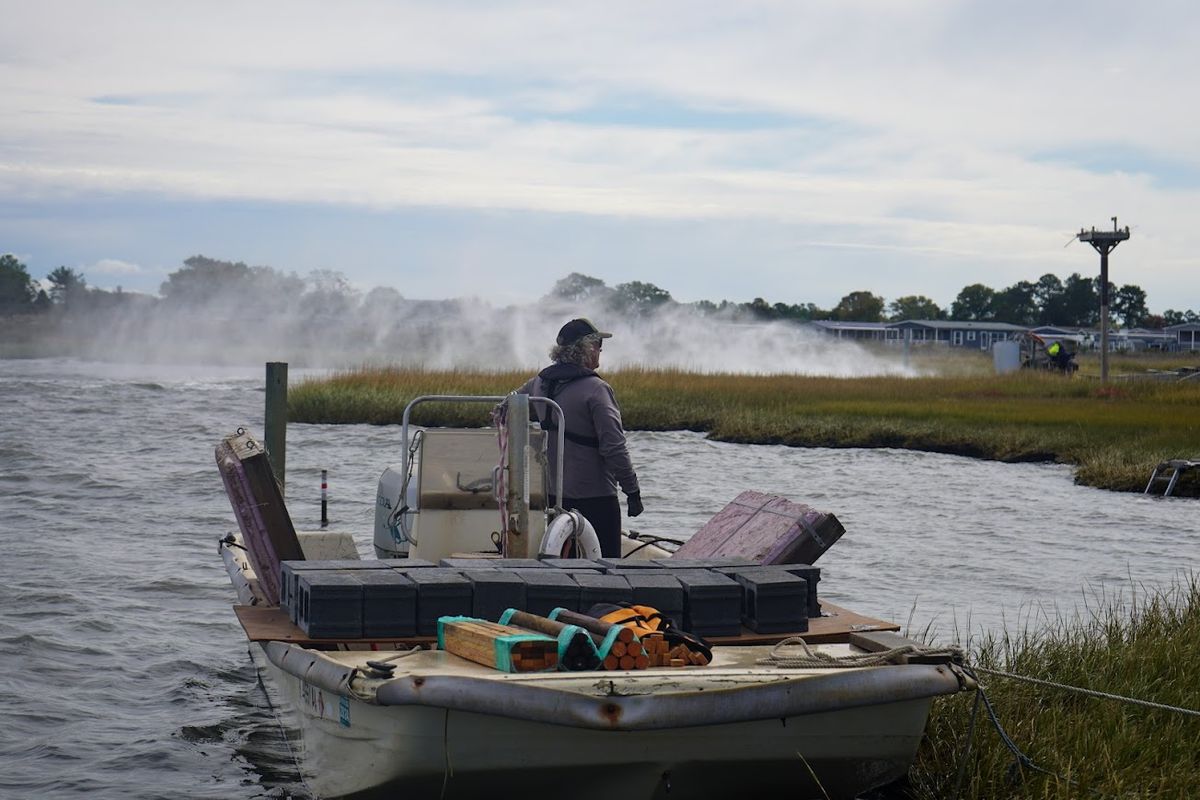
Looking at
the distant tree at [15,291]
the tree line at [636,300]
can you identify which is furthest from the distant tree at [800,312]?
the distant tree at [15,291]

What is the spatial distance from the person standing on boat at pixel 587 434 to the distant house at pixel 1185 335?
13901cm

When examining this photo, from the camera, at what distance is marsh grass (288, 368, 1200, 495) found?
1143 inches

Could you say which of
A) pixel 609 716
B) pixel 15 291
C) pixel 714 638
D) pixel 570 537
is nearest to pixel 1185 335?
pixel 15 291

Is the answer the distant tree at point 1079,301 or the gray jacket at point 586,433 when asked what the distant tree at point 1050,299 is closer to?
the distant tree at point 1079,301

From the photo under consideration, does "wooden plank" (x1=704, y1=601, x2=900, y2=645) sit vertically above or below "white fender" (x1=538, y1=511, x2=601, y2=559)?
below

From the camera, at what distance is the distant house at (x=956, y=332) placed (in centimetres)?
13350

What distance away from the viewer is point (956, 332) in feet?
448

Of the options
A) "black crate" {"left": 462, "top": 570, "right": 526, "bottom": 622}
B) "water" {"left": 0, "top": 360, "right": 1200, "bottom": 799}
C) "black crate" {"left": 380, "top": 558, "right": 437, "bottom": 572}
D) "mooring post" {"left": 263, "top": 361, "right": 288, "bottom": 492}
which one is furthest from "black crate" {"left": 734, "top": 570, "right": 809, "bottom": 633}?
"mooring post" {"left": 263, "top": 361, "right": 288, "bottom": 492}

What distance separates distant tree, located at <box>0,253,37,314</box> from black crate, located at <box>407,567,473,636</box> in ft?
449

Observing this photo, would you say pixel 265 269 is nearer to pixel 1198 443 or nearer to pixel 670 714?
pixel 1198 443

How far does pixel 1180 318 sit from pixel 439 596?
600 ft

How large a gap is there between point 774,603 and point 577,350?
2875 mm

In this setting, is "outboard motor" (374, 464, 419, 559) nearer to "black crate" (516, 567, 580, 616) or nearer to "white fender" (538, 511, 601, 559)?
"white fender" (538, 511, 601, 559)

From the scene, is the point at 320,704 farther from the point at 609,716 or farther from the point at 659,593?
the point at 659,593
